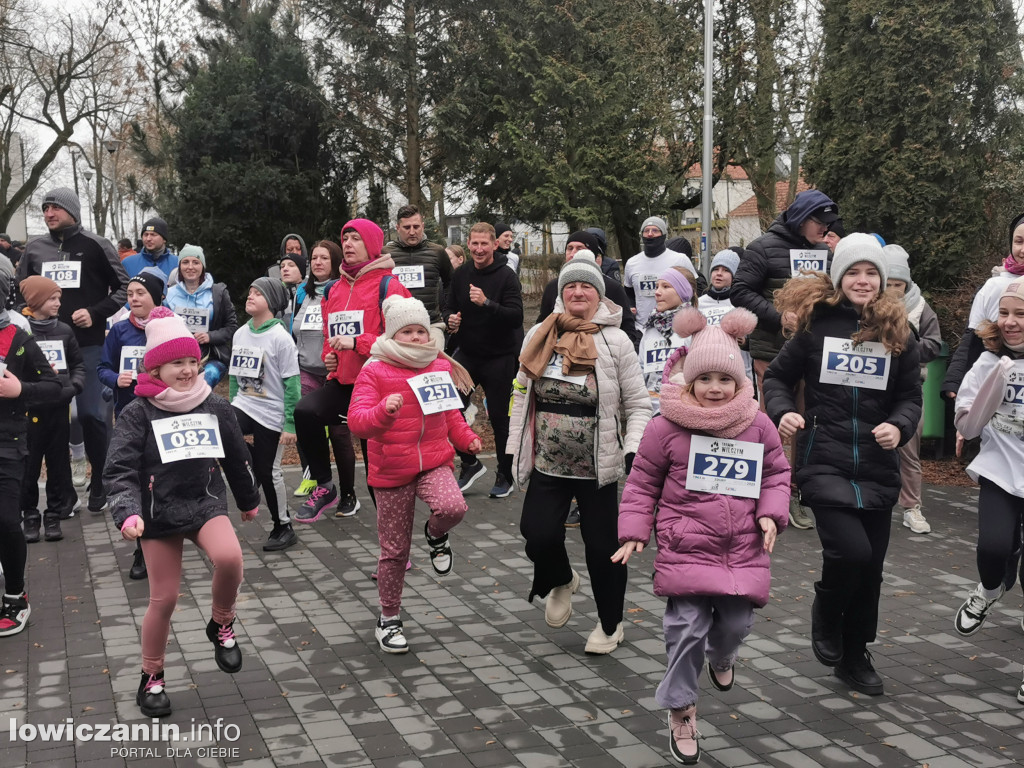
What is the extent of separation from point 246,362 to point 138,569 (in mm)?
1658

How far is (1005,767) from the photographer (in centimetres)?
455

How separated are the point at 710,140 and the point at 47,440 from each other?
13593 millimetres

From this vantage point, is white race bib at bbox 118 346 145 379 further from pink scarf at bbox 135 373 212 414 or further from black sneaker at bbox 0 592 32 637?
pink scarf at bbox 135 373 212 414

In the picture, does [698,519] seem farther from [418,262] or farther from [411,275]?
[418,262]

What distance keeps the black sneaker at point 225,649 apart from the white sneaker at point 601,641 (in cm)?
184

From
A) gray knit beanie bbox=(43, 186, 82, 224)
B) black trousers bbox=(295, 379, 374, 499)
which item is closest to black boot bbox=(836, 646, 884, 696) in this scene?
black trousers bbox=(295, 379, 374, 499)

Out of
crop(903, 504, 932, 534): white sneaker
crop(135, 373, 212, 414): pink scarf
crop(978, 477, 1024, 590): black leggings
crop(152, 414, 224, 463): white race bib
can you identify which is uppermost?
crop(135, 373, 212, 414): pink scarf

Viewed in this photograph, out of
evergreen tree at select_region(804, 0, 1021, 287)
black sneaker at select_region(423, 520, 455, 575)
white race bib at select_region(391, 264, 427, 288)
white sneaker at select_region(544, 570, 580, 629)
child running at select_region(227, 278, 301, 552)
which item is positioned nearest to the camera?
white sneaker at select_region(544, 570, 580, 629)

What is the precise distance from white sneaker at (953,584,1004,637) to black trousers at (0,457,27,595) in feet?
17.1

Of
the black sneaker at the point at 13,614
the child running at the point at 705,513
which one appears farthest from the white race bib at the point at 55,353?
the child running at the point at 705,513

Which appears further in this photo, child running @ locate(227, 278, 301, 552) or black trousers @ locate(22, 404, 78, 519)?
black trousers @ locate(22, 404, 78, 519)

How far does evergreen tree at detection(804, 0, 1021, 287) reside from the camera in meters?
11.4

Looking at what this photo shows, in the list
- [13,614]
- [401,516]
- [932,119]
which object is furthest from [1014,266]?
[13,614]

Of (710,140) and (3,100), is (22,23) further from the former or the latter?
(710,140)
